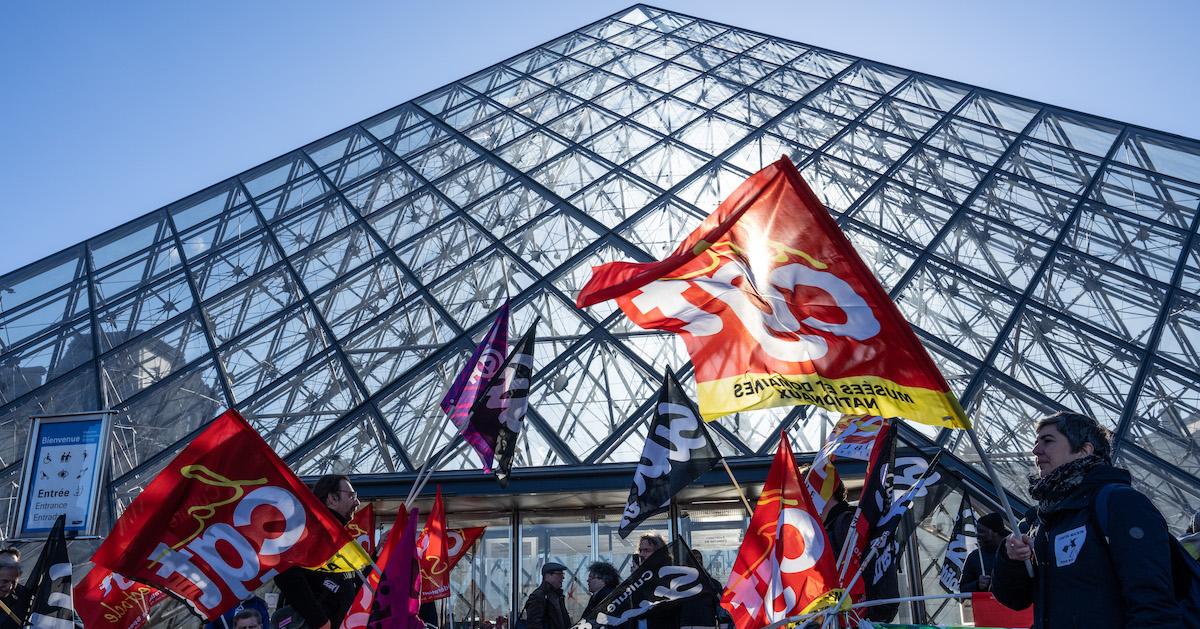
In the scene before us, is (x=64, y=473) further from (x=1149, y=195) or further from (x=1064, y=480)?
(x=1149, y=195)

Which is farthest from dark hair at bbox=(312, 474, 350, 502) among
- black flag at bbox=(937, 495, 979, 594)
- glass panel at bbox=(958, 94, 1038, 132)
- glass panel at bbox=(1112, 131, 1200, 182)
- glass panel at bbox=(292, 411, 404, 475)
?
glass panel at bbox=(958, 94, 1038, 132)

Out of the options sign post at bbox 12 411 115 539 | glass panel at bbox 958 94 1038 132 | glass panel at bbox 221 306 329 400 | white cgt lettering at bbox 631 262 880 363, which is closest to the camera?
white cgt lettering at bbox 631 262 880 363

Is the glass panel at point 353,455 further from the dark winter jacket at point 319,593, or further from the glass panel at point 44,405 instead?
the dark winter jacket at point 319,593

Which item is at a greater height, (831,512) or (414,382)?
(414,382)

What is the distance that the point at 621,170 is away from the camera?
47.3 ft

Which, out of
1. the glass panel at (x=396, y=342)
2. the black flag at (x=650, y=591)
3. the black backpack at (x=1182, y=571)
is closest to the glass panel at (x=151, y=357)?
the glass panel at (x=396, y=342)

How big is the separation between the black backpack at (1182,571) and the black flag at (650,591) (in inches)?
118

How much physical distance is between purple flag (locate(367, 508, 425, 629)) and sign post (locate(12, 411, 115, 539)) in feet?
19.0

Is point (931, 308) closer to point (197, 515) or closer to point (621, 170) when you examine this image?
point (621, 170)

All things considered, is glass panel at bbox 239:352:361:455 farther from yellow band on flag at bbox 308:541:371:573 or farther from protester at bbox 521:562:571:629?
yellow band on flag at bbox 308:541:371:573

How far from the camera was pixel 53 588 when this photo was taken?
18.4 feet

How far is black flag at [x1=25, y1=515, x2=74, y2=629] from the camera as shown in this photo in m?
5.49

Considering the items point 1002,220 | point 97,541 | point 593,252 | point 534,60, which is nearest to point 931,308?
point 1002,220

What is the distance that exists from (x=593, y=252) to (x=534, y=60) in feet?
40.9
